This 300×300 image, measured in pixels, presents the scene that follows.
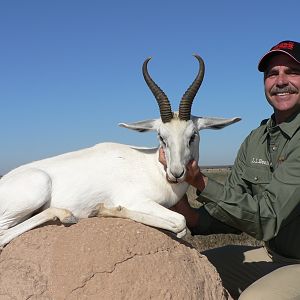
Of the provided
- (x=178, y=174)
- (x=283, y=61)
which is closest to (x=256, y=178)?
(x=178, y=174)

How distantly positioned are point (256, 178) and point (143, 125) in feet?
4.97

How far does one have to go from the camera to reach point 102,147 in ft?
20.2

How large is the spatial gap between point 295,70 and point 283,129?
729 millimetres

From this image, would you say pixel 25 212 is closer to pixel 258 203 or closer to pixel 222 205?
pixel 222 205

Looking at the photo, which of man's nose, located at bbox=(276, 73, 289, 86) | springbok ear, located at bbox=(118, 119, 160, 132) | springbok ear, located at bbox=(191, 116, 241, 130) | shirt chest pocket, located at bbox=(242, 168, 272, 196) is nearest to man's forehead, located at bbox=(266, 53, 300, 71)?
man's nose, located at bbox=(276, 73, 289, 86)

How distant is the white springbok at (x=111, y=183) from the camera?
5.36m

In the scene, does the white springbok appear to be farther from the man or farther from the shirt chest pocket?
the shirt chest pocket

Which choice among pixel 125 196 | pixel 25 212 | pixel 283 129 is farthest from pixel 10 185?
pixel 283 129

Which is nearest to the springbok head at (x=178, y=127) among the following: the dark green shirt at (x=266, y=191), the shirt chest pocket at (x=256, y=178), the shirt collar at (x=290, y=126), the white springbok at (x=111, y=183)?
the white springbok at (x=111, y=183)

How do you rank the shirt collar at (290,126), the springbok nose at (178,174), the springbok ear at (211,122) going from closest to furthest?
the springbok nose at (178,174), the shirt collar at (290,126), the springbok ear at (211,122)

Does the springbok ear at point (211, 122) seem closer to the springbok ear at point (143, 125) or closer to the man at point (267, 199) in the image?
the man at point (267, 199)

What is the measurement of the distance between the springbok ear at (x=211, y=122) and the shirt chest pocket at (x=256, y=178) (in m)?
0.64

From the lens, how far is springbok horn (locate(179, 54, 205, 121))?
5730 mm

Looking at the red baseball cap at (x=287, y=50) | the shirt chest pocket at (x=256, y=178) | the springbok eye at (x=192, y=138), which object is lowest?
the shirt chest pocket at (x=256, y=178)
